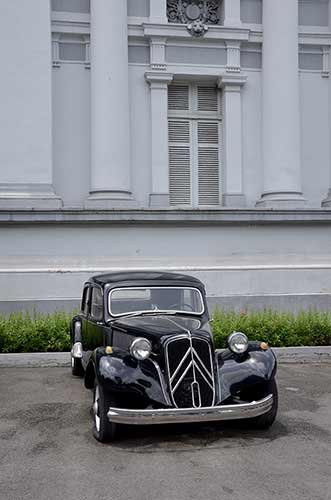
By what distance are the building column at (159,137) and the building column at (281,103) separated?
220cm

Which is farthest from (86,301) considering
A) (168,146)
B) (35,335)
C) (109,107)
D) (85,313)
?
(168,146)

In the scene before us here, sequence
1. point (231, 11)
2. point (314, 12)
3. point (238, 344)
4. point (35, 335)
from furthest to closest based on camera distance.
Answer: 1. point (314, 12)
2. point (231, 11)
3. point (35, 335)
4. point (238, 344)

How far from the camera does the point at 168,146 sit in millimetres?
13898

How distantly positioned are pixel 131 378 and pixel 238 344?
131 cm

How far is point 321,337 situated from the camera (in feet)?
34.5

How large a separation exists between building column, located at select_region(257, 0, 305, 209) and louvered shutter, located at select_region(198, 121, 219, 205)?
47.1 inches

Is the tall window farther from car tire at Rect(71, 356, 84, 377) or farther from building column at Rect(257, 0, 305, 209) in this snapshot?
car tire at Rect(71, 356, 84, 377)

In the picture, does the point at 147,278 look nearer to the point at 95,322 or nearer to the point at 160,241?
the point at 95,322

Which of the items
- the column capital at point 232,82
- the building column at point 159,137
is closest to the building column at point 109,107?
the building column at point 159,137

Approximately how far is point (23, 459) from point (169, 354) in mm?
1622

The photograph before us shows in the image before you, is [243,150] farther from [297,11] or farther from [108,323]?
[108,323]

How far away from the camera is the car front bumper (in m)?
5.43

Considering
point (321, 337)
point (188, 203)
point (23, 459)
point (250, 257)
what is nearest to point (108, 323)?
point (23, 459)

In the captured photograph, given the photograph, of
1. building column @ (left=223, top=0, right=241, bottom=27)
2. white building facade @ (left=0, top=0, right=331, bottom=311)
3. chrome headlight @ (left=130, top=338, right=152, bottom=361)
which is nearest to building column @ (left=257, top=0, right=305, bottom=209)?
white building facade @ (left=0, top=0, right=331, bottom=311)
